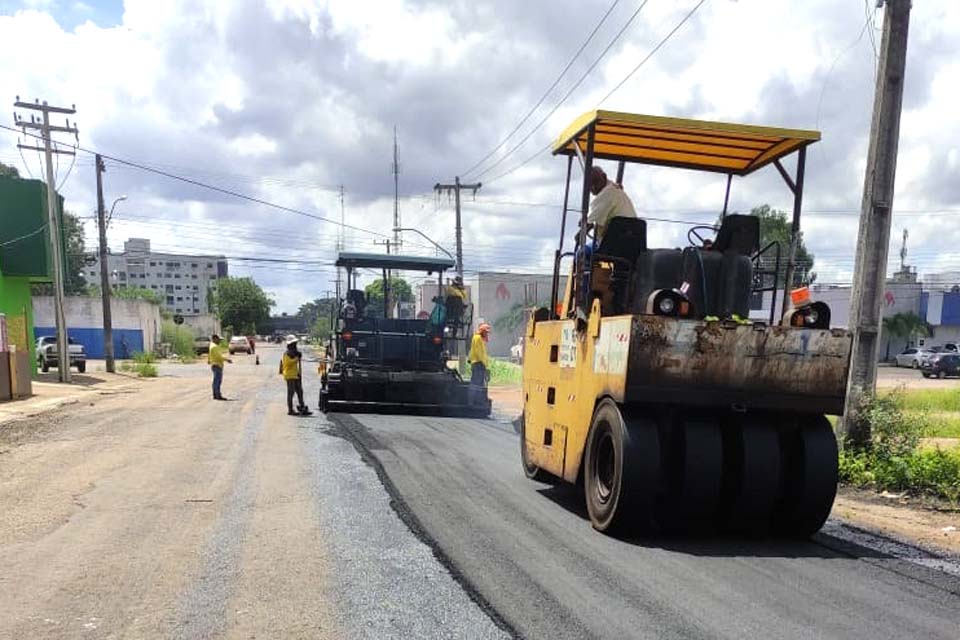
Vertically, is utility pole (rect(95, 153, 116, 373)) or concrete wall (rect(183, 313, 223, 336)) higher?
utility pole (rect(95, 153, 116, 373))

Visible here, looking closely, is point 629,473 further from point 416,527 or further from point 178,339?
point 178,339

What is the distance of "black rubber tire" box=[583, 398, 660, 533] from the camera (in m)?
5.36

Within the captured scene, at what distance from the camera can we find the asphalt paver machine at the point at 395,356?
14.5 meters

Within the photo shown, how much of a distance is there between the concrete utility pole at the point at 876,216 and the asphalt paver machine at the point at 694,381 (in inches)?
86.0

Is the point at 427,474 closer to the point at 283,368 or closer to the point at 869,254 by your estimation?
the point at 869,254

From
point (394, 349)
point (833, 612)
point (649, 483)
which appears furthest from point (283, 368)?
point (833, 612)

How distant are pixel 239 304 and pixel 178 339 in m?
40.0

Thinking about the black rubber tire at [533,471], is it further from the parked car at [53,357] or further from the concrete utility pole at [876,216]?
the parked car at [53,357]

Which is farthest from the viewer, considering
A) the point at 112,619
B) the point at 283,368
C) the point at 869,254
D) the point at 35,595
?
the point at 283,368

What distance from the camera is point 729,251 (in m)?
6.56

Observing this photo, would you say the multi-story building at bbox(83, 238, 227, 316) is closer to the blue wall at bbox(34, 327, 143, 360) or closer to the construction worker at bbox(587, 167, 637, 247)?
the blue wall at bbox(34, 327, 143, 360)

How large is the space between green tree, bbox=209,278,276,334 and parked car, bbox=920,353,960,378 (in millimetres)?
75410

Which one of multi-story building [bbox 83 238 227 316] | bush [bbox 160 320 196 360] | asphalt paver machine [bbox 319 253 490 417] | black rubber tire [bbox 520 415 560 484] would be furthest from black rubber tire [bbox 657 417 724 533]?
multi-story building [bbox 83 238 227 316]

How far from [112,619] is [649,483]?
3.43 meters
